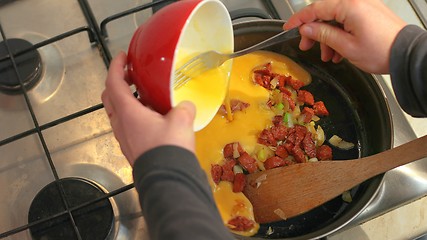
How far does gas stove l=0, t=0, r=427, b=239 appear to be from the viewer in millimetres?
733

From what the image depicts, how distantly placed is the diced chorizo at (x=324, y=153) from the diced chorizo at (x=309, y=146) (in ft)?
0.03

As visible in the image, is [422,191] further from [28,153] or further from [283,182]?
[28,153]

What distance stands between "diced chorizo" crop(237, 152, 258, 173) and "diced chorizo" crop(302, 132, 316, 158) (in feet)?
0.31

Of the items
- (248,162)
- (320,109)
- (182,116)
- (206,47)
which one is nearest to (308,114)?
(320,109)

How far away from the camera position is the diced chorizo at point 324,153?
835 millimetres

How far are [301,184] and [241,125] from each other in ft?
0.52

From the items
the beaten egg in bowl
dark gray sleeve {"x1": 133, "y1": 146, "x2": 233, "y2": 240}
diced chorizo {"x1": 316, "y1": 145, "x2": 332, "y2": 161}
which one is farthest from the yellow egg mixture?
dark gray sleeve {"x1": 133, "y1": 146, "x2": 233, "y2": 240}

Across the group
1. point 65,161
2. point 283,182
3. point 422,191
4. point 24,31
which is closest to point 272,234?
point 283,182

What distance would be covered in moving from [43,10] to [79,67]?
14cm

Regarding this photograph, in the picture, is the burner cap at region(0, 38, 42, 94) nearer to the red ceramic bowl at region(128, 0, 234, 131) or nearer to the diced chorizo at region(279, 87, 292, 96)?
the red ceramic bowl at region(128, 0, 234, 131)

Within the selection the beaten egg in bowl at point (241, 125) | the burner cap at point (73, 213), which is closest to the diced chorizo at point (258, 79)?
the beaten egg in bowl at point (241, 125)

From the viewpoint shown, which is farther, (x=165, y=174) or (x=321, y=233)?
(x=321, y=233)

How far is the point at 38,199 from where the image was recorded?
2.41 ft

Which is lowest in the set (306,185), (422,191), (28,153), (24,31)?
(422,191)
